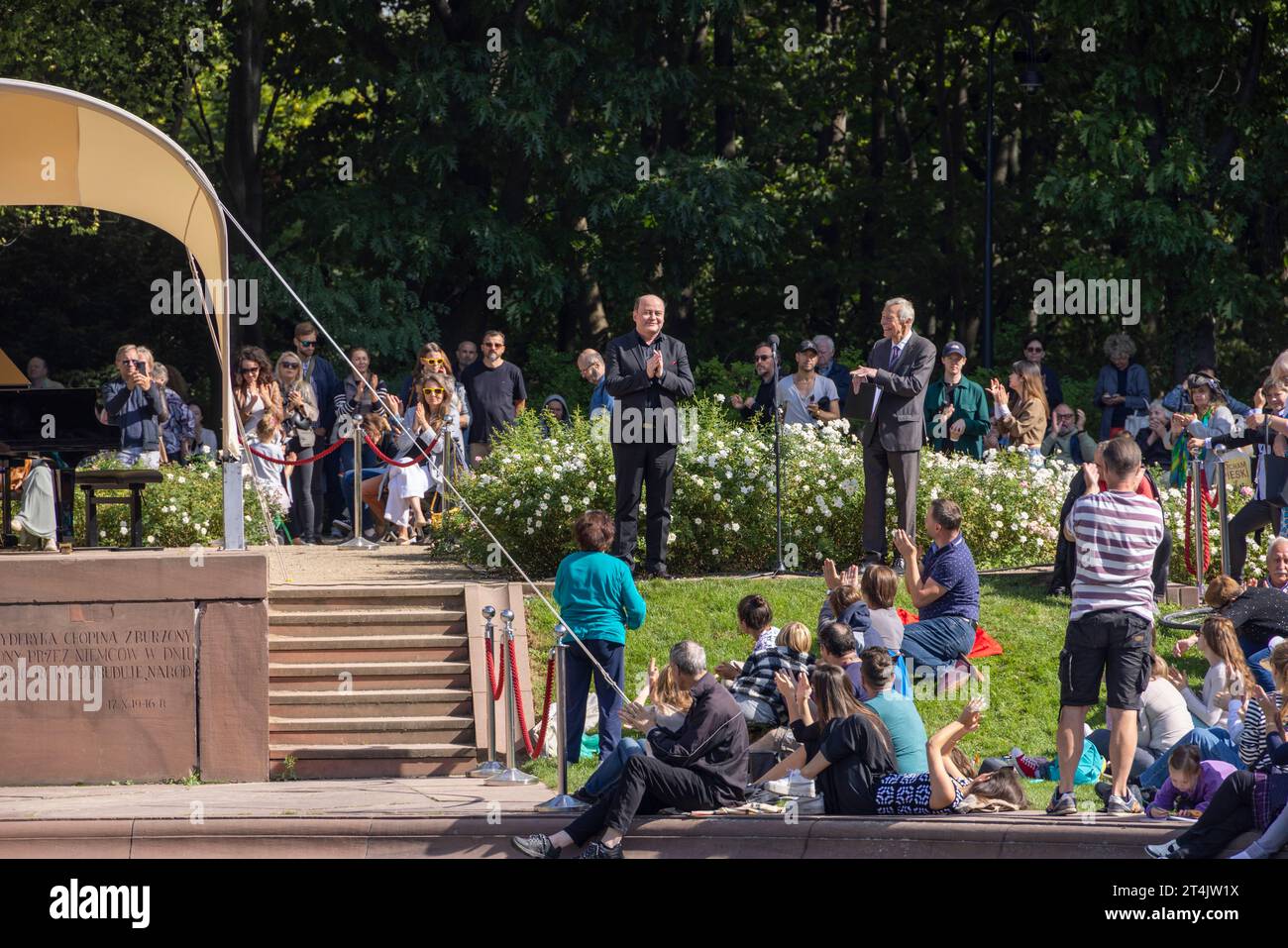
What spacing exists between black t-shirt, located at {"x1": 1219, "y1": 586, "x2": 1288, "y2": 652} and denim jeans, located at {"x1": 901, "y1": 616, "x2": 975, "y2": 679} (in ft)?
5.68

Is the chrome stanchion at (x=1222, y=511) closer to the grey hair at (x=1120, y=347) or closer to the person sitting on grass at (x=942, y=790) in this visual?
the grey hair at (x=1120, y=347)

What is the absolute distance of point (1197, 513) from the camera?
49.4 ft

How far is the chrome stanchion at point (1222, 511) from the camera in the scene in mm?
14336

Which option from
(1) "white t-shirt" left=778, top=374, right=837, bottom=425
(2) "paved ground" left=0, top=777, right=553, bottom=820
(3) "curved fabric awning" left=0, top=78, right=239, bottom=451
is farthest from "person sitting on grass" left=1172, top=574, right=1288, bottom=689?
(3) "curved fabric awning" left=0, top=78, right=239, bottom=451

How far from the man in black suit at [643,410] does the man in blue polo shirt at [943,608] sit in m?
2.89

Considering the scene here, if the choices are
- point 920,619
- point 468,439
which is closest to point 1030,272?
point 468,439

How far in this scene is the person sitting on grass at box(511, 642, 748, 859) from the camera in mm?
9898

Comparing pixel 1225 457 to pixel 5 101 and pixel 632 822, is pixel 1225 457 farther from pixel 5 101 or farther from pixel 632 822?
pixel 5 101

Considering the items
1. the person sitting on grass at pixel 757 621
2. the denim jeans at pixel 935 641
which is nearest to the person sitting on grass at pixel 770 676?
the person sitting on grass at pixel 757 621

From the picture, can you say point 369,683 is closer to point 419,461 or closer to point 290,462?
point 419,461

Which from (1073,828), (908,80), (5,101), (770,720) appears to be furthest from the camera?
(908,80)

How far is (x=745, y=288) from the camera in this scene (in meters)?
30.0

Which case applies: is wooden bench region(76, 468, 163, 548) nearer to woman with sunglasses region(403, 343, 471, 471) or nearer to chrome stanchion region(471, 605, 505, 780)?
chrome stanchion region(471, 605, 505, 780)

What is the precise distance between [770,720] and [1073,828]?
294cm
